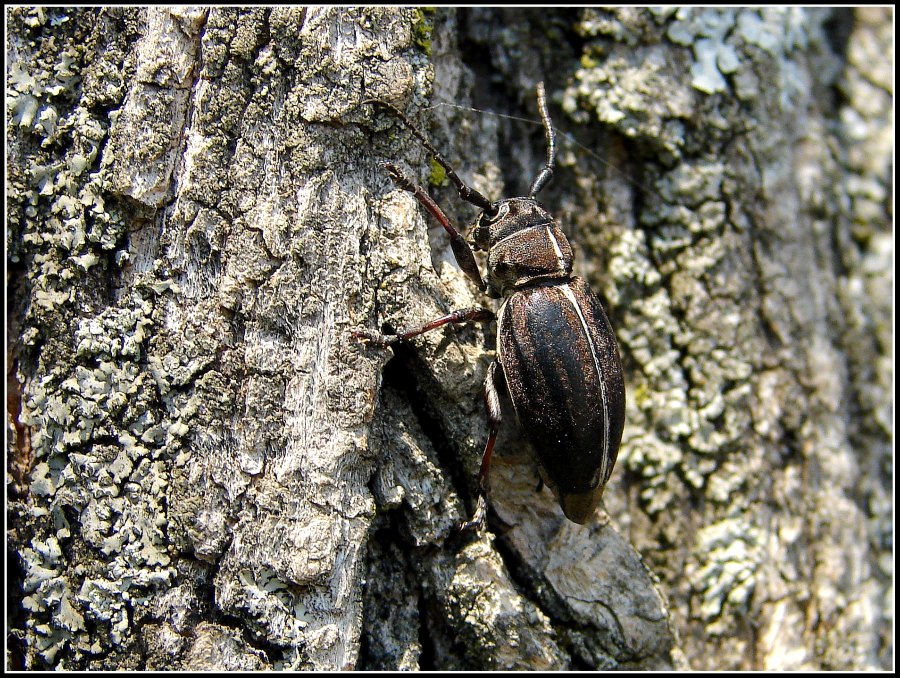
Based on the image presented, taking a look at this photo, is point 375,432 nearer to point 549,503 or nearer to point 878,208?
point 549,503

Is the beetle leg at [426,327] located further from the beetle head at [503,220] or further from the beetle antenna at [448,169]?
the beetle antenna at [448,169]

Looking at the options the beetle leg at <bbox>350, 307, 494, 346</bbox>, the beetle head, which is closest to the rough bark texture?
the beetle leg at <bbox>350, 307, 494, 346</bbox>

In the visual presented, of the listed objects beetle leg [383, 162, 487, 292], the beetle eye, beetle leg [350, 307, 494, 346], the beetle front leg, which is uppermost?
the beetle eye

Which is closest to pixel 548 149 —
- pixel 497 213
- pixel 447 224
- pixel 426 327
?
pixel 497 213

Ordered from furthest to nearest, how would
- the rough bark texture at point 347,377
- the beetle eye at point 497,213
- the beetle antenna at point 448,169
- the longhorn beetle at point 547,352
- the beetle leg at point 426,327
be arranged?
the beetle eye at point 497,213
the longhorn beetle at point 547,352
the beetle antenna at point 448,169
the beetle leg at point 426,327
the rough bark texture at point 347,377

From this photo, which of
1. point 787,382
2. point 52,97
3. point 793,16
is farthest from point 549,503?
point 793,16

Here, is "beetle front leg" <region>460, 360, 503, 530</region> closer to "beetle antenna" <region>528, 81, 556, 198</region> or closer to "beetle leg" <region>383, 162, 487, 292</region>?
"beetle leg" <region>383, 162, 487, 292</region>

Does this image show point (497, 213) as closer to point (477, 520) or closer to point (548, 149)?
point (548, 149)

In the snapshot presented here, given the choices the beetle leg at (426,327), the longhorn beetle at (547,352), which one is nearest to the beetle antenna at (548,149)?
the longhorn beetle at (547,352)
